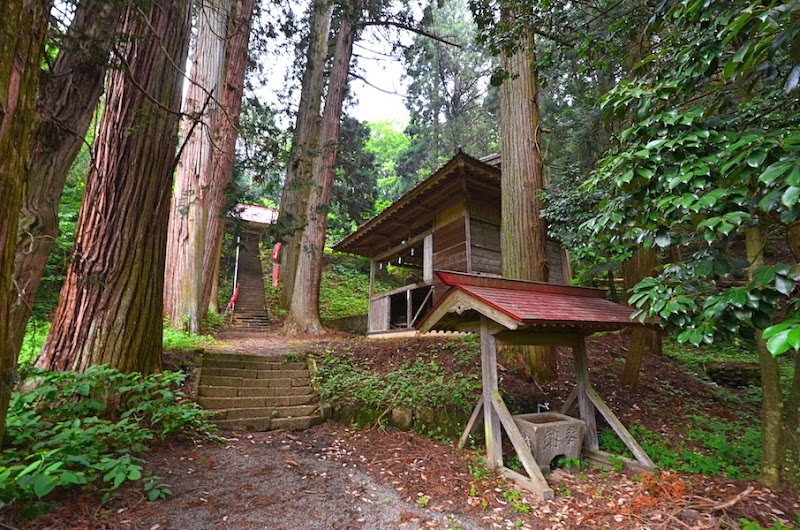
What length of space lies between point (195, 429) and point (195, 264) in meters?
5.19

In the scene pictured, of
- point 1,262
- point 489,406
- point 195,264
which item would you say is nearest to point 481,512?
point 489,406

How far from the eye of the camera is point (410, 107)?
2102cm

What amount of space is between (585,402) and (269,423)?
394 cm

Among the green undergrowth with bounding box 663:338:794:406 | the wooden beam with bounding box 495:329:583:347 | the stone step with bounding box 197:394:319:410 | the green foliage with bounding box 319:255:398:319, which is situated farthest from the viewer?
the green foliage with bounding box 319:255:398:319

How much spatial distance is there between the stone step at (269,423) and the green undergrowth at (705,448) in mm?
3695

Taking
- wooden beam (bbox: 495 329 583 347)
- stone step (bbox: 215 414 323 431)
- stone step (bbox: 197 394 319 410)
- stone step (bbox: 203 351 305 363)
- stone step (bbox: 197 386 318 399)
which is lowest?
stone step (bbox: 215 414 323 431)

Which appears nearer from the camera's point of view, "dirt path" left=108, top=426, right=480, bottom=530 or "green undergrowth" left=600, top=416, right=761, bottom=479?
"dirt path" left=108, top=426, right=480, bottom=530

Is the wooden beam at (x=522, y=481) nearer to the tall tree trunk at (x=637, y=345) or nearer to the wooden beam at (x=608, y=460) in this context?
the wooden beam at (x=608, y=460)

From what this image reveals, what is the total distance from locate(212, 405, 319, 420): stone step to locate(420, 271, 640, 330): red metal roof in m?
2.29

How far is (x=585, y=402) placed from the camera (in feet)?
14.1

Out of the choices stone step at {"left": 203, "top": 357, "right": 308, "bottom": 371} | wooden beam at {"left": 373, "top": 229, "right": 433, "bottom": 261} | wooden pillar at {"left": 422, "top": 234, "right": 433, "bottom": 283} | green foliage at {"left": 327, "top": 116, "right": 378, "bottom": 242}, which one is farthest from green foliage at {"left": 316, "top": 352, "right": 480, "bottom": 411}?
green foliage at {"left": 327, "top": 116, "right": 378, "bottom": 242}

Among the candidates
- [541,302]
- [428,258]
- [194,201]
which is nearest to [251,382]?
[541,302]

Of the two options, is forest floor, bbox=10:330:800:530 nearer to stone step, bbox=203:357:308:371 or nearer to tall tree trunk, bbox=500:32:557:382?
stone step, bbox=203:357:308:371

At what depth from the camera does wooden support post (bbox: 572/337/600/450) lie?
4191 mm
